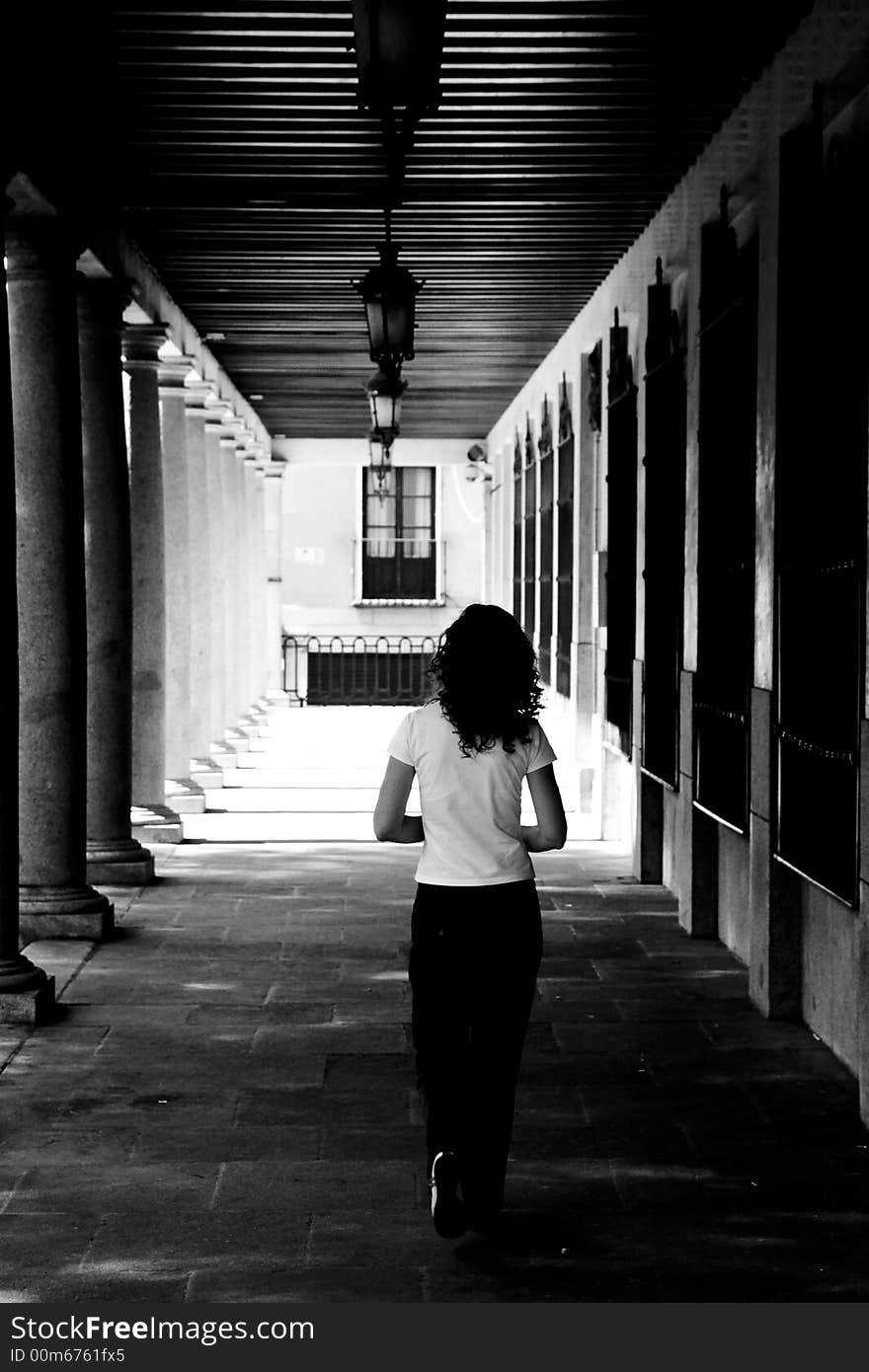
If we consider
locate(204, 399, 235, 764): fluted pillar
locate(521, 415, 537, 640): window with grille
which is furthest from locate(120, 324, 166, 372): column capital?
locate(521, 415, 537, 640): window with grille

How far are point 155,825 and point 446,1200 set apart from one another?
816 cm

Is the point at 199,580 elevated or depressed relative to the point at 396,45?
depressed

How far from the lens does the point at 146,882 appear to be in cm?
1072

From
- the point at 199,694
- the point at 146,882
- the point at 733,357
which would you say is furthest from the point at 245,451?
the point at 733,357

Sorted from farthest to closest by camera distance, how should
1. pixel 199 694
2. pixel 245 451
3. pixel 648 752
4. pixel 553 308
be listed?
1. pixel 245 451
2. pixel 199 694
3. pixel 553 308
4. pixel 648 752

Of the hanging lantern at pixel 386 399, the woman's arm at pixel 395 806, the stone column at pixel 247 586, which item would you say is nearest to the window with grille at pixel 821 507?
the woman's arm at pixel 395 806

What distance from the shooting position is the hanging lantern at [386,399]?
1184 cm

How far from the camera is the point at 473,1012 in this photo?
181 inches

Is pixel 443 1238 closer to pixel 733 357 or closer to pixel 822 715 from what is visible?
pixel 822 715

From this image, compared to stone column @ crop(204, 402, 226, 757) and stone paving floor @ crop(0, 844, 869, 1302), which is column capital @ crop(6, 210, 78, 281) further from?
stone column @ crop(204, 402, 226, 757)

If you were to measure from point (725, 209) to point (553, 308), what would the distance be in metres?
6.48

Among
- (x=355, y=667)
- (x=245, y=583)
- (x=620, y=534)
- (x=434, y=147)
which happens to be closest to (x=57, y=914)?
(x=434, y=147)

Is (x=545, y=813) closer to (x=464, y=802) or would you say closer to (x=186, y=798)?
(x=464, y=802)

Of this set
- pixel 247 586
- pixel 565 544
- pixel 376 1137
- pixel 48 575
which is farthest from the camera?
pixel 247 586
